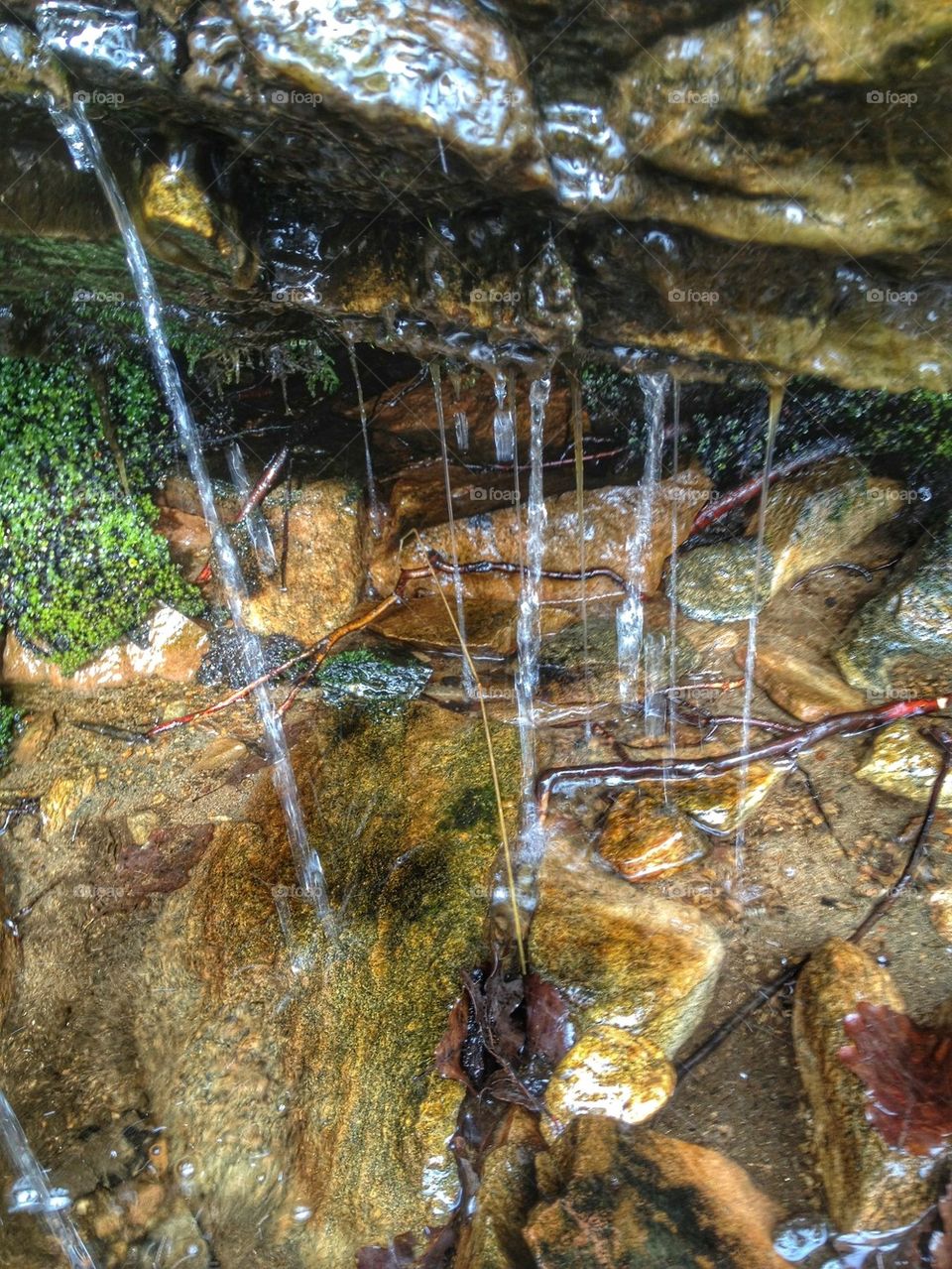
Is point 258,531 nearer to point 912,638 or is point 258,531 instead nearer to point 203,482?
point 203,482

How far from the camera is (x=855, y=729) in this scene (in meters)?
4.14

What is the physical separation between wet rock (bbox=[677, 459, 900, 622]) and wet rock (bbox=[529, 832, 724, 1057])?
75.9 inches

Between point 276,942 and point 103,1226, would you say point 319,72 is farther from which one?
point 103,1226

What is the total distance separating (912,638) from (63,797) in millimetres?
4684

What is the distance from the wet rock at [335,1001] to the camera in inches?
117

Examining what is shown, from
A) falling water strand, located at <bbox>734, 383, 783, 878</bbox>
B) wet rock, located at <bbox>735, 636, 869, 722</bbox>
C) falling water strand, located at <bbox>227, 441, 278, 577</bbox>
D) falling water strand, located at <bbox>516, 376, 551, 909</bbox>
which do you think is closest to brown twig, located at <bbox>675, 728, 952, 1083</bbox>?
wet rock, located at <bbox>735, 636, 869, 722</bbox>

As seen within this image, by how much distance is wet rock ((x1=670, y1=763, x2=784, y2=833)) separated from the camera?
3873 millimetres

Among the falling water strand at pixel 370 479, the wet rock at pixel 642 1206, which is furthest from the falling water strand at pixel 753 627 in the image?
the falling water strand at pixel 370 479

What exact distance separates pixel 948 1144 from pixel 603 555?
3284 mm

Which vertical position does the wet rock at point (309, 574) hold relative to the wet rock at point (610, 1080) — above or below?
above

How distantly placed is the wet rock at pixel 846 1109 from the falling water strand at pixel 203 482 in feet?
6.54

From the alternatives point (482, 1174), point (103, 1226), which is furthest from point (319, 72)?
point (103, 1226)

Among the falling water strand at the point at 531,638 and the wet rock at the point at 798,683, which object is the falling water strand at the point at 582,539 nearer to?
the falling water strand at the point at 531,638

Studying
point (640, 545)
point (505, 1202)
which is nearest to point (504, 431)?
point (640, 545)
